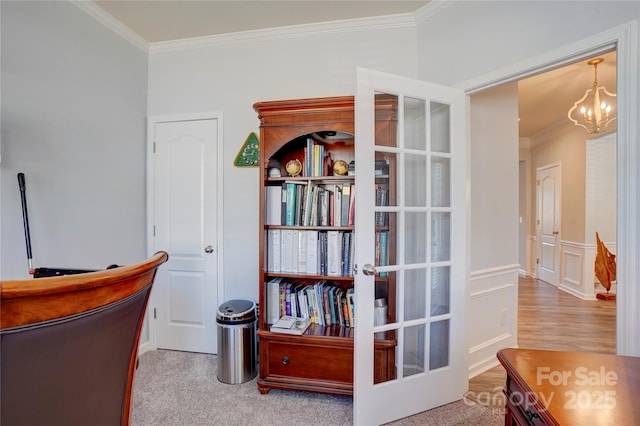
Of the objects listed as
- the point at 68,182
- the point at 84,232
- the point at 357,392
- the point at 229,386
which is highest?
the point at 68,182

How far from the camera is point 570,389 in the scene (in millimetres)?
740

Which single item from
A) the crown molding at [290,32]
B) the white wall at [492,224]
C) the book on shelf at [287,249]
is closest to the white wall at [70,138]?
the crown molding at [290,32]

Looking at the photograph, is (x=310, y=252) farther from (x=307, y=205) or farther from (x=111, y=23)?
(x=111, y=23)

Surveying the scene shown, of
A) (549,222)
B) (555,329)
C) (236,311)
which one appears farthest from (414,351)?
(549,222)

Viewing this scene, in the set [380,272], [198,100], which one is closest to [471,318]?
[380,272]

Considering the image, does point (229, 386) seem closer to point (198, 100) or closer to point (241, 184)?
point (241, 184)

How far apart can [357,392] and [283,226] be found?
113cm

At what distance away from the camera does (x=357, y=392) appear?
1676mm

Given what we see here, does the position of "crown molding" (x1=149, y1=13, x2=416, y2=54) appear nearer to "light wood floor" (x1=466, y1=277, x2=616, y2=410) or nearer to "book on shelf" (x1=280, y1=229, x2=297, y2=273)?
"book on shelf" (x1=280, y1=229, x2=297, y2=273)

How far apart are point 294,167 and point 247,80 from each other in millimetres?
1004

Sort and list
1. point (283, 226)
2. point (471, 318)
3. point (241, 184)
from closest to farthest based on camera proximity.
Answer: point (283, 226) < point (471, 318) < point (241, 184)

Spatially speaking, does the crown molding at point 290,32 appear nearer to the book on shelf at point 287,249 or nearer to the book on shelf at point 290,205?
the book on shelf at point 290,205

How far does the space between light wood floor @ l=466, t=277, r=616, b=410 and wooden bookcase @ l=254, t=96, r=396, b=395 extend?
2.88ft

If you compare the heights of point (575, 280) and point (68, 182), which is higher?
point (68, 182)
